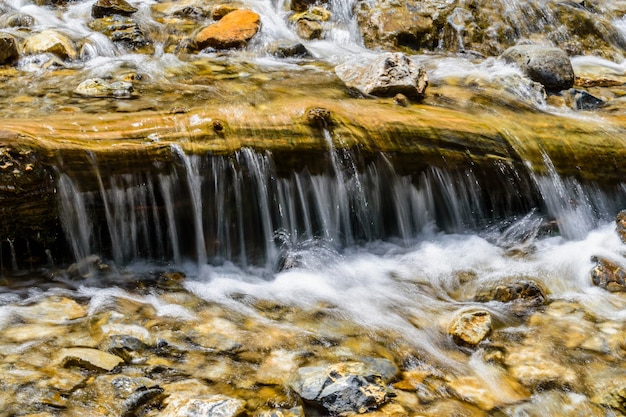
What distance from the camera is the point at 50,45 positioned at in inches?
348

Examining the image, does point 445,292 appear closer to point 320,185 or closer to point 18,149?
point 320,185

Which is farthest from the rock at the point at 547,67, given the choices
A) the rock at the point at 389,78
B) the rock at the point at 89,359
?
the rock at the point at 89,359

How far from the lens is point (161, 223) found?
5512 millimetres

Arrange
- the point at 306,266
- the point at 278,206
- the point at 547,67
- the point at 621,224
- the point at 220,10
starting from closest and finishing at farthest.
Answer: the point at 306,266 → the point at 278,206 → the point at 621,224 → the point at 547,67 → the point at 220,10

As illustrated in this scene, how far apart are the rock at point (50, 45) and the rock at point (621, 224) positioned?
8.39 meters

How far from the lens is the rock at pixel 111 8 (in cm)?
1095

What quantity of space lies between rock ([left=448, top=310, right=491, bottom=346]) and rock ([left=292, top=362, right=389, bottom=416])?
1.06 metres

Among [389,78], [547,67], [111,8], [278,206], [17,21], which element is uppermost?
[111,8]

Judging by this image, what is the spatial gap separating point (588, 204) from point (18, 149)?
650cm

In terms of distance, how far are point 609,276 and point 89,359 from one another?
4.77 metres

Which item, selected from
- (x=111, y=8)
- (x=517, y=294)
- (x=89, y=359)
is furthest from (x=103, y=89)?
(x=517, y=294)

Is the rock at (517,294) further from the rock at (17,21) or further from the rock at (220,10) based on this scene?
the rock at (17,21)

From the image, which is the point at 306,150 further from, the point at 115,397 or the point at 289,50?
the point at 289,50

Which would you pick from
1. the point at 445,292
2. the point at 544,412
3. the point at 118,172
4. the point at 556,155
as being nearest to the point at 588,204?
the point at 556,155
